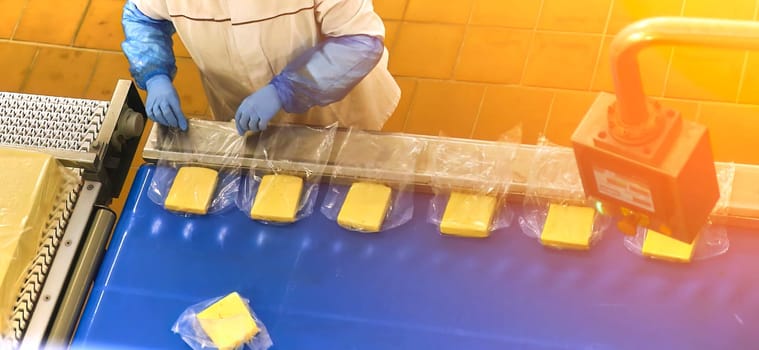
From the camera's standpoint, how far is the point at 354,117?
7.76ft

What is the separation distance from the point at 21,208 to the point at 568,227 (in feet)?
3.54

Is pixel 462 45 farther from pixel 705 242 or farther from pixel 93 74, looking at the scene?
pixel 705 242

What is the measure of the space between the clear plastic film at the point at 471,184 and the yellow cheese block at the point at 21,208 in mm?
784

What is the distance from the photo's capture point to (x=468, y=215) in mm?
1775

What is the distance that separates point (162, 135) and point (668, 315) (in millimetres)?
1152

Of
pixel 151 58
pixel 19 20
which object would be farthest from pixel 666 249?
pixel 19 20

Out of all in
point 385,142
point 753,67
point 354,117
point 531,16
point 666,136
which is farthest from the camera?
point 531,16

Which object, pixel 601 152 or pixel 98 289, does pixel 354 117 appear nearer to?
pixel 98 289

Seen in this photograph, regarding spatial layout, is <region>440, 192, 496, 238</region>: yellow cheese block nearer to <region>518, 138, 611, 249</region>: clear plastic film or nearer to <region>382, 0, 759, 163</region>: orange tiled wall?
<region>518, 138, 611, 249</region>: clear plastic film

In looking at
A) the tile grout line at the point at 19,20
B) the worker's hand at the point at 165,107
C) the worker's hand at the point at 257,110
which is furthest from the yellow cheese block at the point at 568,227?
the tile grout line at the point at 19,20

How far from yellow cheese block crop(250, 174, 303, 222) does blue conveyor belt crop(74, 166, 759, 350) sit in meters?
0.03

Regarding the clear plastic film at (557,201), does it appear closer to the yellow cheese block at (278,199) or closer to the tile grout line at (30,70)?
the yellow cheese block at (278,199)

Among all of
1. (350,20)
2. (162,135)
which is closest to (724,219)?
(350,20)

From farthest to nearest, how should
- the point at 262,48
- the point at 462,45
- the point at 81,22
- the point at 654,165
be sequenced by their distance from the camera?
the point at 81,22
the point at 462,45
the point at 262,48
the point at 654,165
